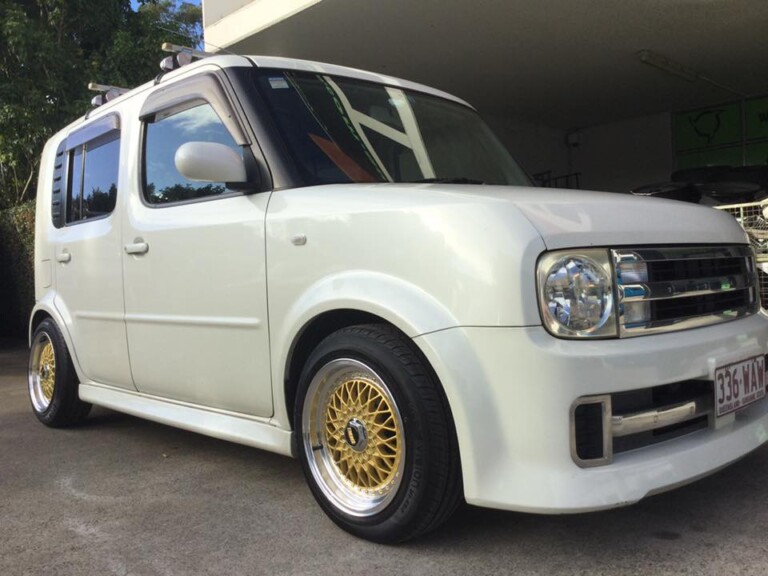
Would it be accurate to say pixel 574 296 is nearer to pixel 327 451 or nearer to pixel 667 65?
pixel 327 451

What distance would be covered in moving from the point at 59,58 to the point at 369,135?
324 inches

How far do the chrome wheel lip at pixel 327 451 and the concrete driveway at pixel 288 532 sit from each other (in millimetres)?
142

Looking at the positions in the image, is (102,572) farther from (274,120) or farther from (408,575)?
(274,120)

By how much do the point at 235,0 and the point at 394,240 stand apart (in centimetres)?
711

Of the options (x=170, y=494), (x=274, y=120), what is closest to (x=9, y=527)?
(x=170, y=494)

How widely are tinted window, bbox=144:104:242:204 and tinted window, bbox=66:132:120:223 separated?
1.24 feet

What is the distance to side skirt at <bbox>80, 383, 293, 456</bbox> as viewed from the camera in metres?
2.85

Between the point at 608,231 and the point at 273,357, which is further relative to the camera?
the point at 273,357

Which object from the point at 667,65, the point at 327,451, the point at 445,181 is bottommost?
the point at 327,451

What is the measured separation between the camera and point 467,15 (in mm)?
7500

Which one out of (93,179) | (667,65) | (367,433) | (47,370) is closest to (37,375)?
(47,370)

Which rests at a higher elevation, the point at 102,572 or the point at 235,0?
the point at 235,0

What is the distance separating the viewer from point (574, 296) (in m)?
2.12

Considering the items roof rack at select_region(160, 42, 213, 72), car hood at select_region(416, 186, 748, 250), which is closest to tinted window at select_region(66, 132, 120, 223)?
→ roof rack at select_region(160, 42, 213, 72)
